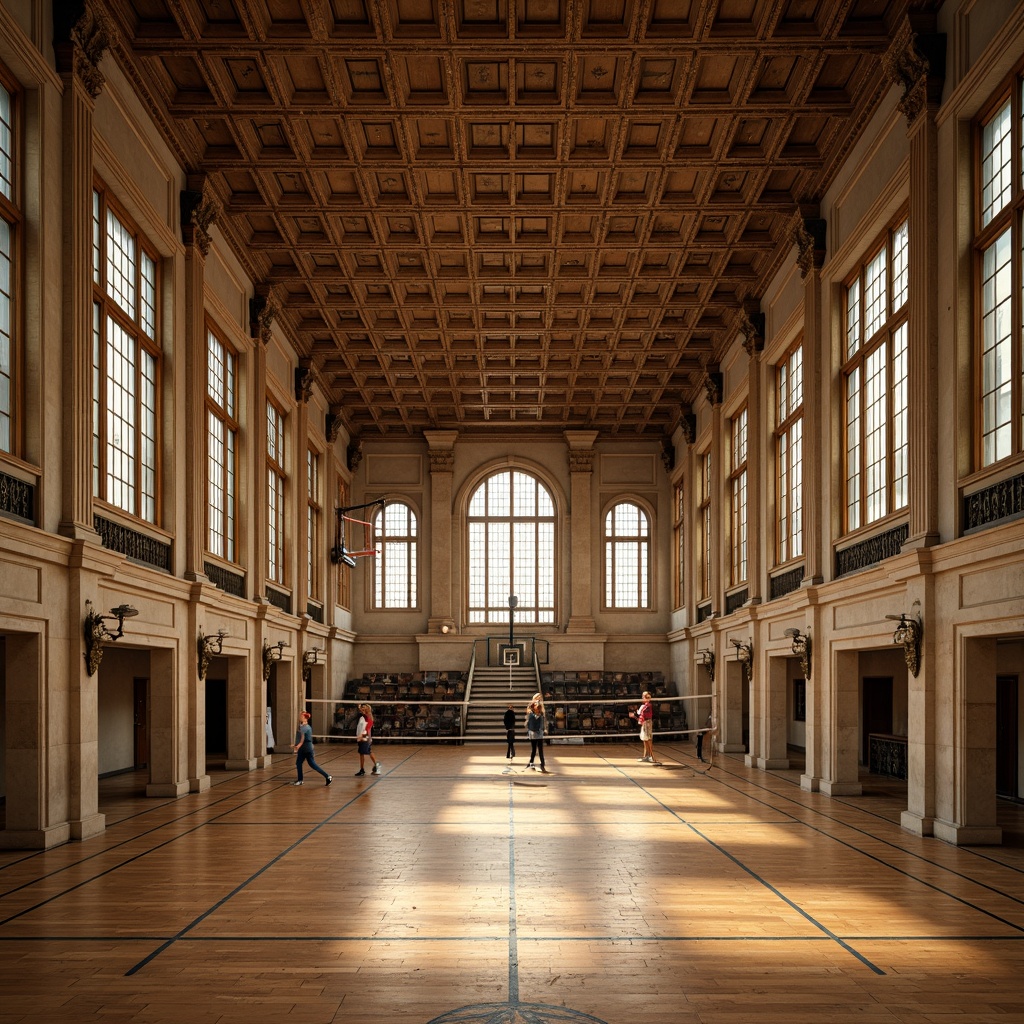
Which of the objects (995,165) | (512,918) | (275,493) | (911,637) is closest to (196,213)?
(275,493)

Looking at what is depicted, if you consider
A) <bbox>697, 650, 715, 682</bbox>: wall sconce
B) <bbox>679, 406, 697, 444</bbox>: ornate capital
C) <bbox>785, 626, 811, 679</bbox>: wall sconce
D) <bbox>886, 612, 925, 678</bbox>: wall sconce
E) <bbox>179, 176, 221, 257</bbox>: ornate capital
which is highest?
<bbox>179, 176, 221, 257</bbox>: ornate capital

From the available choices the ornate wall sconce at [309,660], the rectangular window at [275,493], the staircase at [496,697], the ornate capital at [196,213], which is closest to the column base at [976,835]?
the ornate capital at [196,213]

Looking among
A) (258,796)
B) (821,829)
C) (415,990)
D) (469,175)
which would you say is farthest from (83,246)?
(821,829)

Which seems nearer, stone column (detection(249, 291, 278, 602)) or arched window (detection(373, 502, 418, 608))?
stone column (detection(249, 291, 278, 602))

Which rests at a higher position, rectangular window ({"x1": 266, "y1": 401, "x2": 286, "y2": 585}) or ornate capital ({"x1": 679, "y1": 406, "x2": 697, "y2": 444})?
ornate capital ({"x1": 679, "y1": 406, "x2": 697, "y2": 444})

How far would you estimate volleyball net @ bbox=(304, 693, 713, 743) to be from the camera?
32531 mm

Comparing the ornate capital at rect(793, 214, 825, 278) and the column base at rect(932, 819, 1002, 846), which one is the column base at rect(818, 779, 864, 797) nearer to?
the column base at rect(932, 819, 1002, 846)

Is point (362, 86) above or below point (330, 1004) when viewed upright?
above

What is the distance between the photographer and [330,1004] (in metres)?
7.05

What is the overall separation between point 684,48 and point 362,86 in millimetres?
4835

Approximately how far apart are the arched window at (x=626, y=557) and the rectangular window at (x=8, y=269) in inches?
1093

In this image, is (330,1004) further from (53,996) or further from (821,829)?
(821,829)

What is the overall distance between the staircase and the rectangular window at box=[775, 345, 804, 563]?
39.0 ft

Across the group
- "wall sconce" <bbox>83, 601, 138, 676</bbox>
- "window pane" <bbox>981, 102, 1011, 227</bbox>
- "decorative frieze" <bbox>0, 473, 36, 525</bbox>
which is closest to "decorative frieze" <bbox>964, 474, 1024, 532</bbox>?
"window pane" <bbox>981, 102, 1011, 227</bbox>
